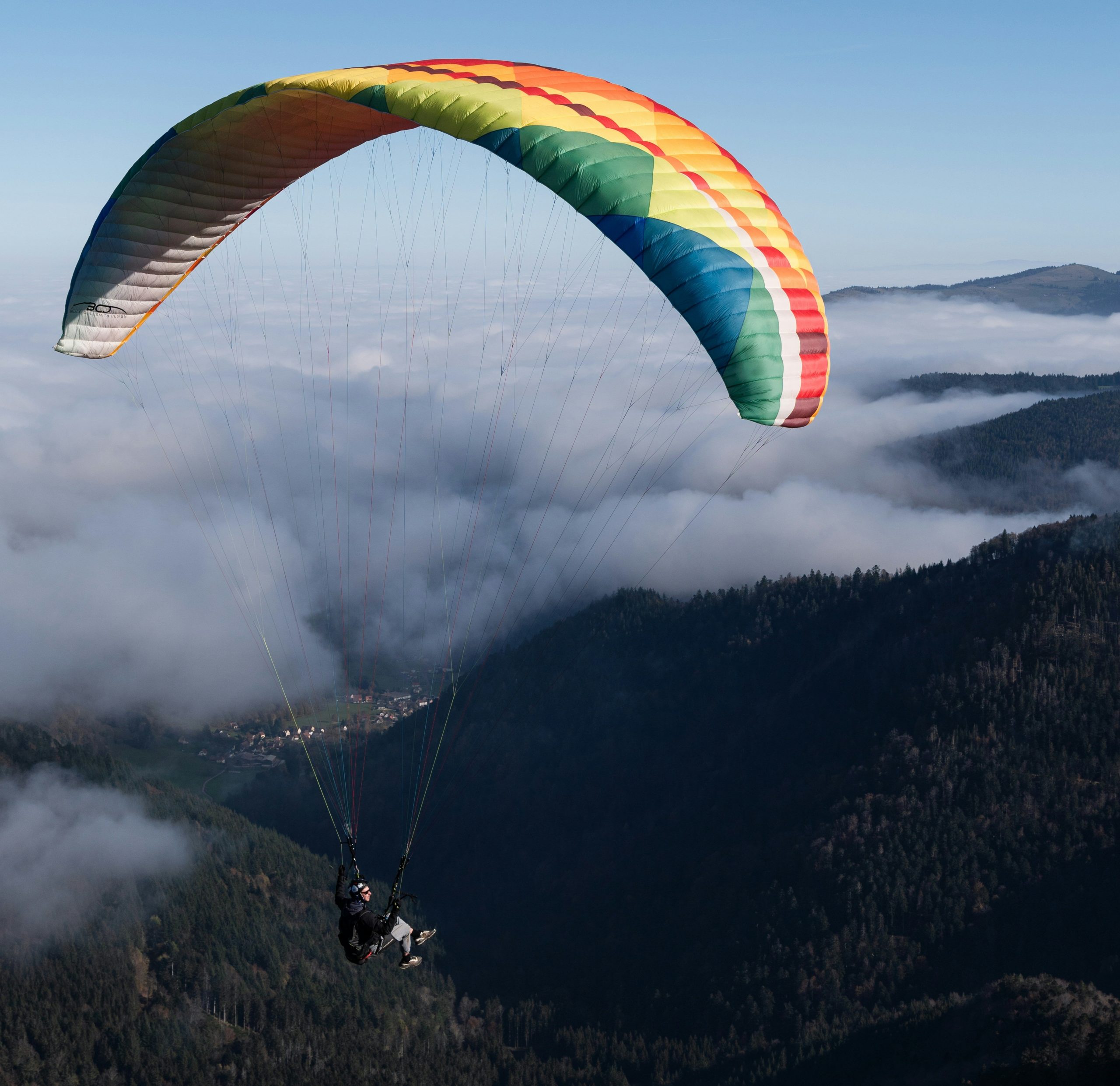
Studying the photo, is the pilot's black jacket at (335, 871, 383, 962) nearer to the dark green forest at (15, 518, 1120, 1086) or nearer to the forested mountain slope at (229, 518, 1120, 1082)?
the forested mountain slope at (229, 518, 1120, 1082)

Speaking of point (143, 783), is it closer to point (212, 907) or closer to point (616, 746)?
point (212, 907)

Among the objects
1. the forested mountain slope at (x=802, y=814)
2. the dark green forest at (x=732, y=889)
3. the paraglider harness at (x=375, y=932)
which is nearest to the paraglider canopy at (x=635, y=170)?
the paraglider harness at (x=375, y=932)

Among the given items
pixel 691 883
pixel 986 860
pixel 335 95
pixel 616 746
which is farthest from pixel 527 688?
pixel 335 95

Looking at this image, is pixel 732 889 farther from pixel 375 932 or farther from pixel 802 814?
pixel 375 932

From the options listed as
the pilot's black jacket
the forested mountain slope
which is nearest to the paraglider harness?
the pilot's black jacket

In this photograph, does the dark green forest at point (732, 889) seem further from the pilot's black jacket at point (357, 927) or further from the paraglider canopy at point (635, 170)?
the paraglider canopy at point (635, 170)
